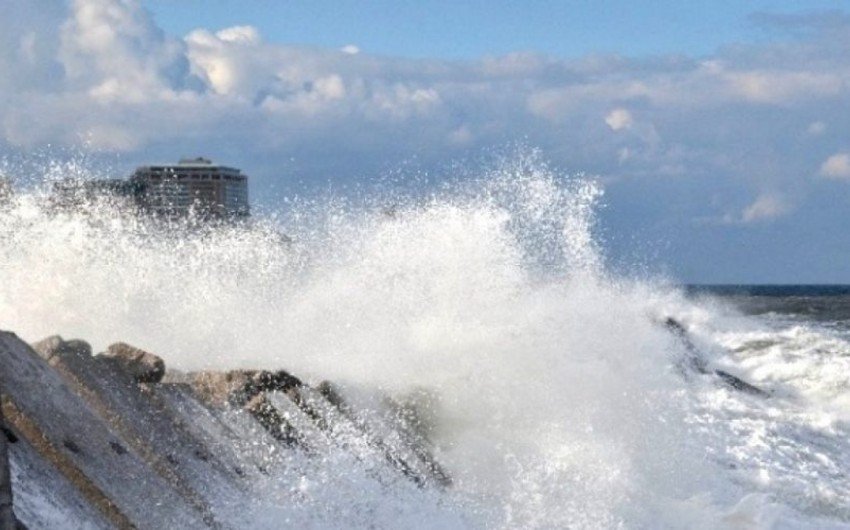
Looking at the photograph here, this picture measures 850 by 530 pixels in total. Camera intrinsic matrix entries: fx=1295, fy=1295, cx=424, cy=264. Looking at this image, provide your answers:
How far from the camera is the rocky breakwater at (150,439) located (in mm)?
6203

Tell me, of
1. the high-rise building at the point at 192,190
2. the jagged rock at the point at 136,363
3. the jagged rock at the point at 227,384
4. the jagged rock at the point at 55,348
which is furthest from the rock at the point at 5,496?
the high-rise building at the point at 192,190

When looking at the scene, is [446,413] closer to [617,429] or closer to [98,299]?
[617,429]

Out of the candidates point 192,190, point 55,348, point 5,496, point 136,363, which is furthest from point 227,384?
point 192,190

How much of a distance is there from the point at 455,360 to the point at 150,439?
6519 millimetres

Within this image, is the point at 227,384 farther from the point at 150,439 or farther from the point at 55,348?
the point at 55,348

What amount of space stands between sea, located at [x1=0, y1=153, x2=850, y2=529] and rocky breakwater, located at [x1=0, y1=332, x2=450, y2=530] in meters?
0.29

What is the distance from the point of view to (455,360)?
45.1ft

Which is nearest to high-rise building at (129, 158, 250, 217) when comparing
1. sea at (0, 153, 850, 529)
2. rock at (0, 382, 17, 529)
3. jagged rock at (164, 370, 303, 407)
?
sea at (0, 153, 850, 529)

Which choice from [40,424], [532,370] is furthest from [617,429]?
[40,424]

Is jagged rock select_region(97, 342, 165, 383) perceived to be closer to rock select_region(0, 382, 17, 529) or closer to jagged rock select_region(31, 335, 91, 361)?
jagged rock select_region(31, 335, 91, 361)

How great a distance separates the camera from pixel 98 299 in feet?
41.2

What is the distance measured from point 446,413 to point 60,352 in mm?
5245

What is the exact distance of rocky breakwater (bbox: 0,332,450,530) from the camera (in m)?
6.20

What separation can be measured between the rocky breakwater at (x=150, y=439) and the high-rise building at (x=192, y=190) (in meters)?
11.5
